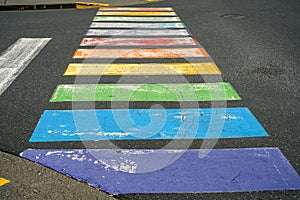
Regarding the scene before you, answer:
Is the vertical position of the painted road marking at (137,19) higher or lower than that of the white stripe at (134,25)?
lower

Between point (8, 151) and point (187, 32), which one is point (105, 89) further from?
point (187, 32)

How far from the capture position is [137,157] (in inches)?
166

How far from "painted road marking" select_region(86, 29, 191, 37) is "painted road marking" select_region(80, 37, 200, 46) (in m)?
0.45

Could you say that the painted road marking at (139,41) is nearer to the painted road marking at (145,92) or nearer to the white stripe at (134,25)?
the white stripe at (134,25)

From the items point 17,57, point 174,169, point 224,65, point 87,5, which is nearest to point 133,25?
point 87,5

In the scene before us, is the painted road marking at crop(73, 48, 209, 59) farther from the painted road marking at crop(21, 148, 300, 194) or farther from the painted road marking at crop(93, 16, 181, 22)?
the painted road marking at crop(21, 148, 300, 194)

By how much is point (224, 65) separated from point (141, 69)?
56.7 inches

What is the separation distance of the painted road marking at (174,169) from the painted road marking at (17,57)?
2.45 meters

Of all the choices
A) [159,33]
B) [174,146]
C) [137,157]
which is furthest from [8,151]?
[159,33]

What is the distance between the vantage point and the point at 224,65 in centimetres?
714

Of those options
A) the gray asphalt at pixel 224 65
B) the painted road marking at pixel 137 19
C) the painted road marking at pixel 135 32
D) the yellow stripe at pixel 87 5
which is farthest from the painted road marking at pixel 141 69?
the yellow stripe at pixel 87 5

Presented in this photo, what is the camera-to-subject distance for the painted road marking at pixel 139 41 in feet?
28.1

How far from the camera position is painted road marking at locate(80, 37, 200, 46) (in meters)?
8.57

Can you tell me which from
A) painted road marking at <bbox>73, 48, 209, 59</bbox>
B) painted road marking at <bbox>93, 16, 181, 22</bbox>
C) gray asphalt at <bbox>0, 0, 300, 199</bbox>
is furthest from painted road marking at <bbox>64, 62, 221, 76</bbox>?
painted road marking at <bbox>93, 16, 181, 22</bbox>
